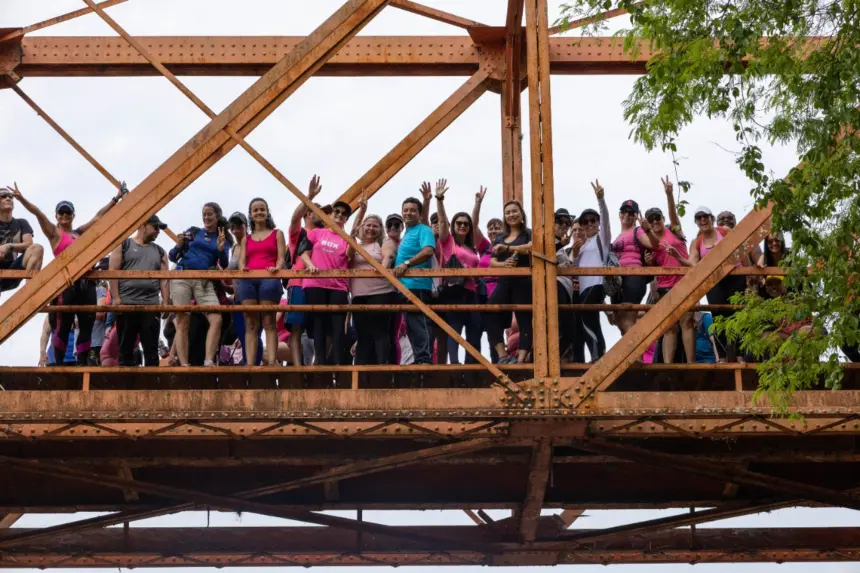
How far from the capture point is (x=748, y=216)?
1391 cm

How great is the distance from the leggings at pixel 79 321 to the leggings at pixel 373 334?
9.24 ft

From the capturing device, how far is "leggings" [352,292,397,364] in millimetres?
14664

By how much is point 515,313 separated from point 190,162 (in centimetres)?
355

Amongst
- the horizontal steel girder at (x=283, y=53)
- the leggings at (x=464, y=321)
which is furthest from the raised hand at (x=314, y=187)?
the horizontal steel girder at (x=283, y=53)

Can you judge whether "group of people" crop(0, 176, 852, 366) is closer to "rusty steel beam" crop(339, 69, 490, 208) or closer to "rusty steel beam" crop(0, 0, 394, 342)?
"rusty steel beam" crop(0, 0, 394, 342)

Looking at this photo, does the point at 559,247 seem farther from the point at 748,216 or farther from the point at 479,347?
the point at 748,216

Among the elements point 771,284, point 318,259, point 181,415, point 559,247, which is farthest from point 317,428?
point 771,284

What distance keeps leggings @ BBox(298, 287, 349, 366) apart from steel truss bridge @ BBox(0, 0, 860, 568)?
270 millimetres

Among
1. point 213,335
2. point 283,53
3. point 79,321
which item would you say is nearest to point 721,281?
point 213,335

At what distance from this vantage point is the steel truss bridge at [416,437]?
13367mm

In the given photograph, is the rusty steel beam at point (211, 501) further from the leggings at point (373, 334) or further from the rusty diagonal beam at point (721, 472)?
the rusty diagonal beam at point (721, 472)

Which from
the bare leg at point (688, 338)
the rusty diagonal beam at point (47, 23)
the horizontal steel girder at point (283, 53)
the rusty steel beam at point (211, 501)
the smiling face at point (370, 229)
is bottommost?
the rusty steel beam at point (211, 501)

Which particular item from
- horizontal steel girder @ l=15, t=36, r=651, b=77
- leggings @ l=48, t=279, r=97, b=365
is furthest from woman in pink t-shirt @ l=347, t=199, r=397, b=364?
horizontal steel girder @ l=15, t=36, r=651, b=77

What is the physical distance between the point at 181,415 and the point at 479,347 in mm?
3559
